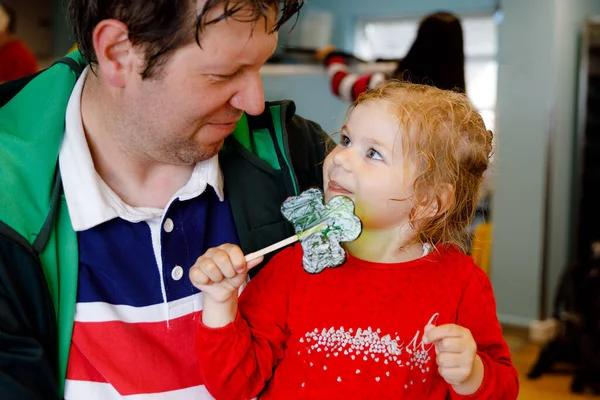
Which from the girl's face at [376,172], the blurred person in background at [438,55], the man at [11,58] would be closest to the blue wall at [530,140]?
the blurred person in background at [438,55]

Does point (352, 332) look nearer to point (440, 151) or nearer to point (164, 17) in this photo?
point (440, 151)

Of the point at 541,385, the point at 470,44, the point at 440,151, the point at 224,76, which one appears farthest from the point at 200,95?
the point at 470,44

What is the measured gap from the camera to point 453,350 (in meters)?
1.11

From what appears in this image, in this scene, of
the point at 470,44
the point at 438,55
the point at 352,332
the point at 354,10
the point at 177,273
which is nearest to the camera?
the point at 352,332

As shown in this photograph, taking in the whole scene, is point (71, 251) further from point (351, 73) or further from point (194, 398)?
point (351, 73)

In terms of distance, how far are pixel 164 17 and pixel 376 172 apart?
0.44 m

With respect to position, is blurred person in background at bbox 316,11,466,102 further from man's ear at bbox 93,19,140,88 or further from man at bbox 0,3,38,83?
man at bbox 0,3,38,83

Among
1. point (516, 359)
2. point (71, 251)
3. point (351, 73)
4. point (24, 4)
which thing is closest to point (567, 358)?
point (516, 359)

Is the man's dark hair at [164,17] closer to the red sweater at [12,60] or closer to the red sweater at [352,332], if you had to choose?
the red sweater at [352,332]

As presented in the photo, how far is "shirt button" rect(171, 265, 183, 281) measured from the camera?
4.32ft

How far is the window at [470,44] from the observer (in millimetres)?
7457

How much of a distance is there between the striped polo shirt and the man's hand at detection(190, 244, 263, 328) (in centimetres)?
13

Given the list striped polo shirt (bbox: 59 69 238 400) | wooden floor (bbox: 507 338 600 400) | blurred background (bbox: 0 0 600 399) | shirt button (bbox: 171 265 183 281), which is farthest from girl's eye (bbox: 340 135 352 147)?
blurred background (bbox: 0 0 600 399)

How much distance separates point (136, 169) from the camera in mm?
1372
